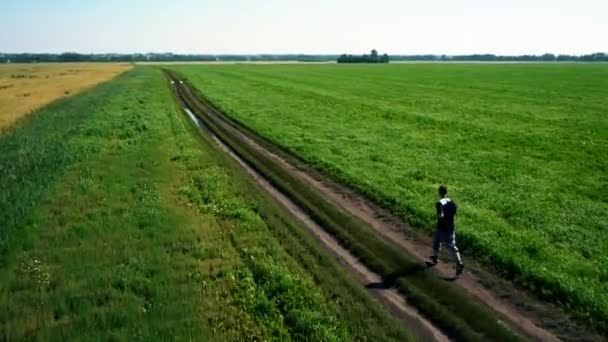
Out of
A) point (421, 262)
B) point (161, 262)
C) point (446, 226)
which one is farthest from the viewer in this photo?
point (161, 262)

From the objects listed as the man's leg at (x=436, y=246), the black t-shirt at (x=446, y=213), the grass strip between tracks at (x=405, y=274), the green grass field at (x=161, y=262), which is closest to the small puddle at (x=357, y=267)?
the grass strip between tracks at (x=405, y=274)

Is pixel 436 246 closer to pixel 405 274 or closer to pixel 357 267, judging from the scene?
pixel 405 274

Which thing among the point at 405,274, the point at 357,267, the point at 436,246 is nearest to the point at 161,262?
the point at 357,267

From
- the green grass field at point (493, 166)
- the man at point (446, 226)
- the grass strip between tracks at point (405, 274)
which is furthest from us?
the green grass field at point (493, 166)

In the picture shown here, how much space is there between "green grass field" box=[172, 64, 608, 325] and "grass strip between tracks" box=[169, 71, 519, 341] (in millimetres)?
1643

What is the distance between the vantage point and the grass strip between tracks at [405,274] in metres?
9.04

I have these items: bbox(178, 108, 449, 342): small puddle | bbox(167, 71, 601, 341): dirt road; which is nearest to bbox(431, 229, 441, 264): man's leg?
bbox(167, 71, 601, 341): dirt road

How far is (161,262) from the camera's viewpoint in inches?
469

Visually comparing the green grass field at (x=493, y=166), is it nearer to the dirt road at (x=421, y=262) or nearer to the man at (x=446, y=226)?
the dirt road at (x=421, y=262)

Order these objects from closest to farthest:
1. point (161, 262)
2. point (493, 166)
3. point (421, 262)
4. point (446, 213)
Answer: point (446, 213) → point (421, 262) → point (161, 262) → point (493, 166)

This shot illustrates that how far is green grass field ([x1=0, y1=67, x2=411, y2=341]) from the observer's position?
9234mm

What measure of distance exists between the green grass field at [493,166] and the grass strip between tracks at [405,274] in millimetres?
1643

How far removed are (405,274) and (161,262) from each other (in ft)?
16.9

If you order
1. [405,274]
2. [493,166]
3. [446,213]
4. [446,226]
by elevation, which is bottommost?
[493,166]
